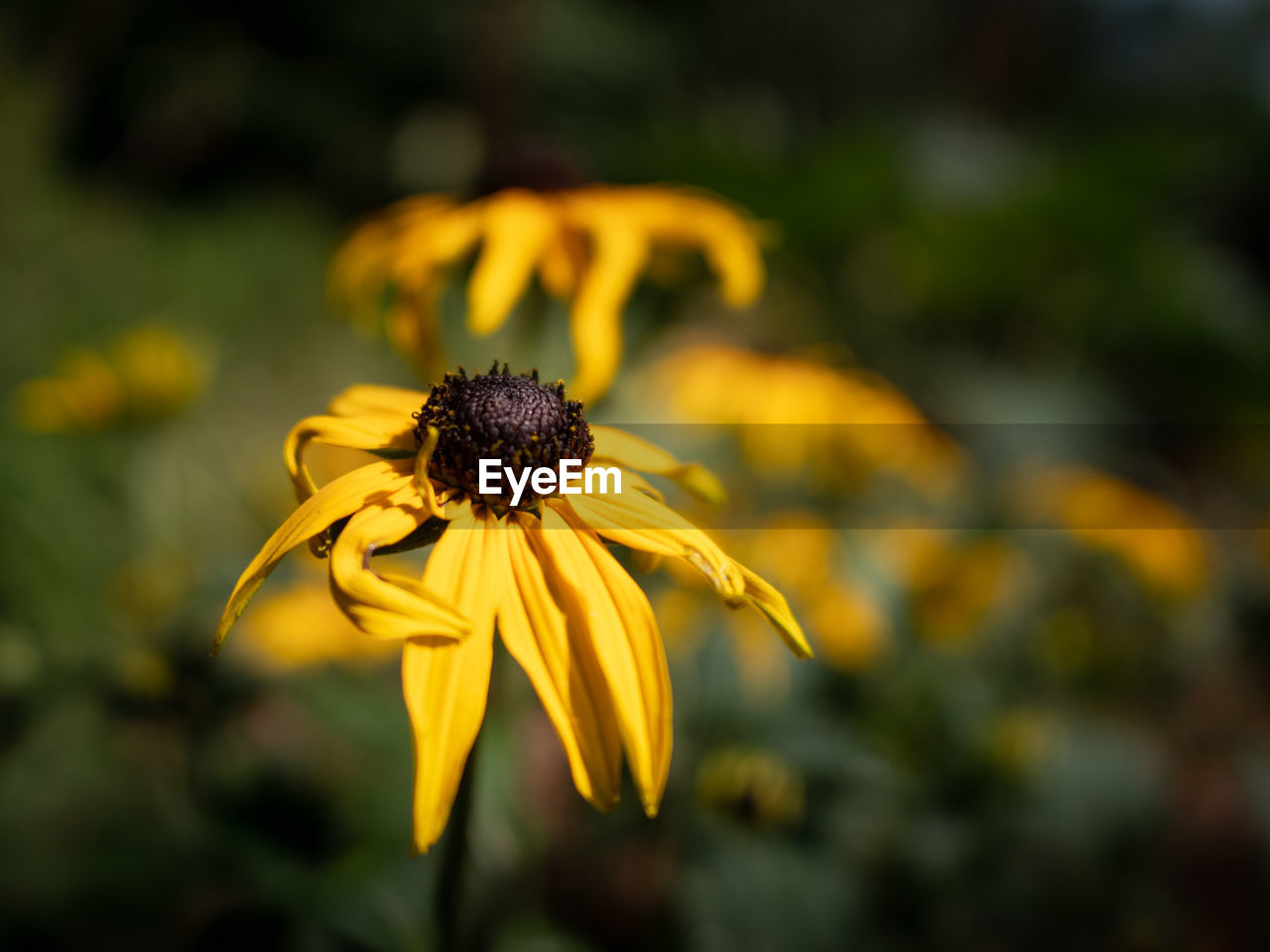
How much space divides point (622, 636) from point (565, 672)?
1.5 inches

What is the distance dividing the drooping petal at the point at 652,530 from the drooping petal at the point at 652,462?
25 millimetres

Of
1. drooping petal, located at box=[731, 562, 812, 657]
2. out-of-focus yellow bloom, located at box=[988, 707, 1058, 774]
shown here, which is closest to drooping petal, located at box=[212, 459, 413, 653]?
drooping petal, located at box=[731, 562, 812, 657]

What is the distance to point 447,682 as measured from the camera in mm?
440

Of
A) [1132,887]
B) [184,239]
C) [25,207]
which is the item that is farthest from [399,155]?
[1132,887]

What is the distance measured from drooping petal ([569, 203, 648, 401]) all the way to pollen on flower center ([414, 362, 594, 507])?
0.59ft

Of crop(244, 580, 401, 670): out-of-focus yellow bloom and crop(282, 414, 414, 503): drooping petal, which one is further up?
crop(282, 414, 414, 503): drooping petal

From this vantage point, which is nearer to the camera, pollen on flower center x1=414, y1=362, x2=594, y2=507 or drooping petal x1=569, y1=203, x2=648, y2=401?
pollen on flower center x1=414, y1=362, x2=594, y2=507

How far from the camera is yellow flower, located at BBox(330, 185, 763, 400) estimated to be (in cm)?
83

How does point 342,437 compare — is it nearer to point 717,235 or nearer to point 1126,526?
point 717,235

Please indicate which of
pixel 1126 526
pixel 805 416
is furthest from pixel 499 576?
pixel 1126 526

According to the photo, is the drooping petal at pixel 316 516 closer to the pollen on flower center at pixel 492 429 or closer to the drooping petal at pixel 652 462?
the pollen on flower center at pixel 492 429

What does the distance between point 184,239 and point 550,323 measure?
4442mm

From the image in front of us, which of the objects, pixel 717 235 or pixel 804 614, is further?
pixel 804 614

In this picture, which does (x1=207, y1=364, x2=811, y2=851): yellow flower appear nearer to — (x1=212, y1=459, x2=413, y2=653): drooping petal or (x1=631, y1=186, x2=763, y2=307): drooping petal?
(x1=212, y1=459, x2=413, y2=653): drooping petal
